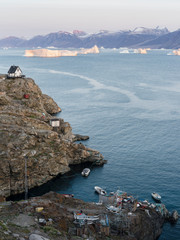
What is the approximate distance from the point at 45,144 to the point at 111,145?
24.4 m

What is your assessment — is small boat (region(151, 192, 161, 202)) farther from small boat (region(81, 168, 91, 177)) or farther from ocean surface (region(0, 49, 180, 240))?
small boat (region(81, 168, 91, 177))

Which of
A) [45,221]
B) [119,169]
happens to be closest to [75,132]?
[119,169]

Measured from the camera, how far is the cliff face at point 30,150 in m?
63.8

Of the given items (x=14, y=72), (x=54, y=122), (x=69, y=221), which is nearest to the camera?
(x=69, y=221)

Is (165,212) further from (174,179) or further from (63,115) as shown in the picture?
(63,115)

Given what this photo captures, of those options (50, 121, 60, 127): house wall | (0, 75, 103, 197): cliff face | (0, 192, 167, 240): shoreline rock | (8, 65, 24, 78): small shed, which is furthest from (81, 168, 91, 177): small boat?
(8, 65, 24, 78): small shed

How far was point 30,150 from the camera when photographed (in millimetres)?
67125

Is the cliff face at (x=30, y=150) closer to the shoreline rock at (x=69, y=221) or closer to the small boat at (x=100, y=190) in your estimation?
the small boat at (x=100, y=190)

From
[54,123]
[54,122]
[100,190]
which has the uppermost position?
[54,122]

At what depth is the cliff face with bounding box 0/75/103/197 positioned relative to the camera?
209 feet

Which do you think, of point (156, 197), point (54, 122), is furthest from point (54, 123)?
point (156, 197)

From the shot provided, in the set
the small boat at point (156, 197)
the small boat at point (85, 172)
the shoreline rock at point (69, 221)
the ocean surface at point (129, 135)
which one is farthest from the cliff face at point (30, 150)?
the small boat at point (156, 197)

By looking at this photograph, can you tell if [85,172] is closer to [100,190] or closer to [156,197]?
[100,190]

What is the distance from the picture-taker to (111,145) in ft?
290
